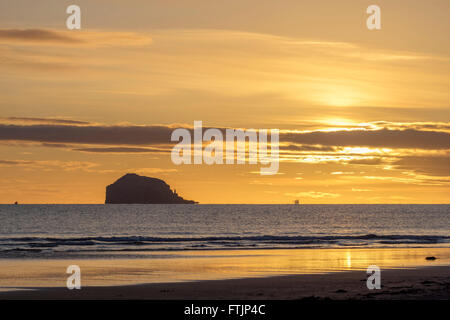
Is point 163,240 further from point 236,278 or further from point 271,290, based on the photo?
point 271,290

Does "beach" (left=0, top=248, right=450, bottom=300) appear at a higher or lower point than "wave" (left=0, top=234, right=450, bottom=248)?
lower

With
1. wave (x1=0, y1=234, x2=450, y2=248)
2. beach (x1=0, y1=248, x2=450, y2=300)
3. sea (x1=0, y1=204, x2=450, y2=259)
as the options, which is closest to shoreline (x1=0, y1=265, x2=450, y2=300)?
beach (x1=0, y1=248, x2=450, y2=300)

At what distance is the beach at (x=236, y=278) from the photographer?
24.7 m

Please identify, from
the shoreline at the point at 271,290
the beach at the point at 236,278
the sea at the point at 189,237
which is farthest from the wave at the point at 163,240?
the shoreline at the point at 271,290

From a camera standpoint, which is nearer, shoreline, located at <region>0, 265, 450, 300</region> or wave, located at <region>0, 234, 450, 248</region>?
shoreline, located at <region>0, 265, 450, 300</region>

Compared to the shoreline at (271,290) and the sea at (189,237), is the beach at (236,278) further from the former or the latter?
the sea at (189,237)

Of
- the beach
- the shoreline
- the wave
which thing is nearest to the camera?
the shoreline

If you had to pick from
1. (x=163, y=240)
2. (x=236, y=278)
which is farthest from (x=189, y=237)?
(x=236, y=278)

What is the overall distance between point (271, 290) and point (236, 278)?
188 inches

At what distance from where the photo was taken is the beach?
80.9 ft

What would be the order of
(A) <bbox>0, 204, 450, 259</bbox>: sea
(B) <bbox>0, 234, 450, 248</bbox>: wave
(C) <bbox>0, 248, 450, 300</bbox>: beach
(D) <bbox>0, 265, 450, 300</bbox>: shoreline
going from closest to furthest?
(D) <bbox>0, 265, 450, 300</bbox>: shoreline
(C) <bbox>0, 248, 450, 300</bbox>: beach
(A) <bbox>0, 204, 450, 259</bbox>: sea
(B) <bbox>0, 234, 450, 248</bbox>: wave

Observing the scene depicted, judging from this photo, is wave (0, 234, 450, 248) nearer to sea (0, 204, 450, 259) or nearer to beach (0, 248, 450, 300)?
sea (0, 204, 450, 259)
